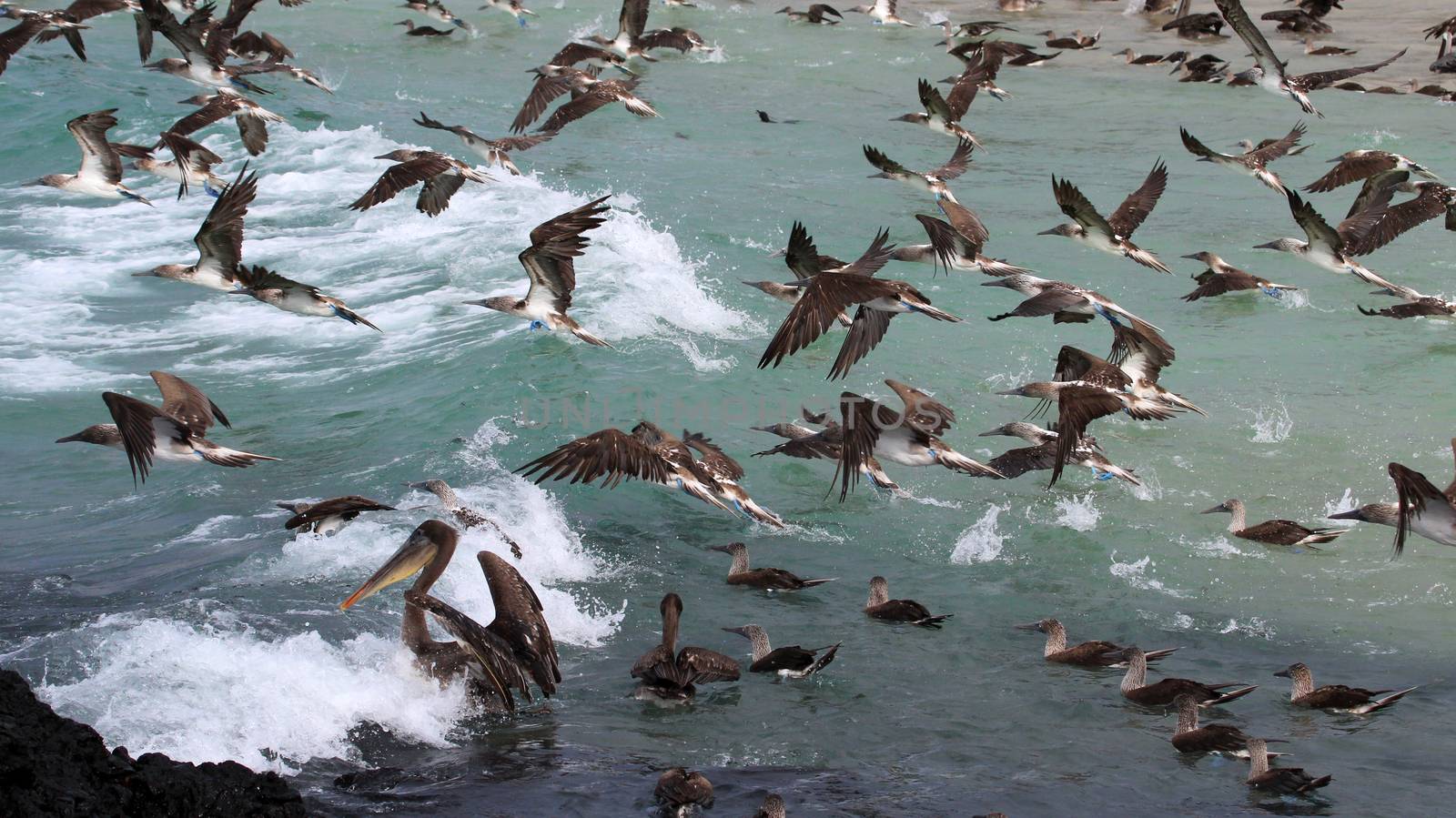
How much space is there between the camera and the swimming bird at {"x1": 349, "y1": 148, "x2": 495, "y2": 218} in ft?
41.1

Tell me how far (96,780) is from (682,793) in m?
2.20

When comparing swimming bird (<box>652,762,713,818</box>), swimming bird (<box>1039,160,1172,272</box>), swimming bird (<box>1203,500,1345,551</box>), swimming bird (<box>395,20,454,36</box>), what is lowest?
swimming bird (<box>395,20,454,36</box>)

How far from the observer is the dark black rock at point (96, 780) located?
473cm

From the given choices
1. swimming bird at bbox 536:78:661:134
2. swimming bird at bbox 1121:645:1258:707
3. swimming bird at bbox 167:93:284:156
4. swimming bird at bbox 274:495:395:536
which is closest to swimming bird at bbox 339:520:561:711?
swimming bird at bbox 274:495:395:536

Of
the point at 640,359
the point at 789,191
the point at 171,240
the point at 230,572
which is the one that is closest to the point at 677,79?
the point at 789,191

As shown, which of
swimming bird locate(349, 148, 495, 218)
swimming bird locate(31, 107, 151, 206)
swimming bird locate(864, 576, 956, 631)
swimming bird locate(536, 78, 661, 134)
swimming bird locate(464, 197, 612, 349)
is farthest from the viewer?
swimming bird locate(536, 78, 661, 134)

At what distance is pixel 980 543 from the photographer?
10.2m

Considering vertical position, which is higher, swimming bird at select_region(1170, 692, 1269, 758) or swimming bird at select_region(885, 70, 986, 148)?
swimming bird at select_region(885, 70, 986, 148)

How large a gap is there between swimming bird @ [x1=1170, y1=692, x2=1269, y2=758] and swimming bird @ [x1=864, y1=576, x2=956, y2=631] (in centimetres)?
183

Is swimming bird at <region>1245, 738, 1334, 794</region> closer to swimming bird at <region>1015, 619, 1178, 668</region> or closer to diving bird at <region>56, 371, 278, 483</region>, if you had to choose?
swimming bird at <region>1015, 619, 1178, 668</region>

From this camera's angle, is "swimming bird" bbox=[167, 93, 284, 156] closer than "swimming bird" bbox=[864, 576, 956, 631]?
No

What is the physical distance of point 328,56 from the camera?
31266mm

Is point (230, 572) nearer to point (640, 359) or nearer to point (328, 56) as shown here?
point (640, 359)

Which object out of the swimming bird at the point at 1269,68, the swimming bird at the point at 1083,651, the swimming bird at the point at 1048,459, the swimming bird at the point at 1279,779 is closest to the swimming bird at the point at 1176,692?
the swimming bird at the point at 1083,651
